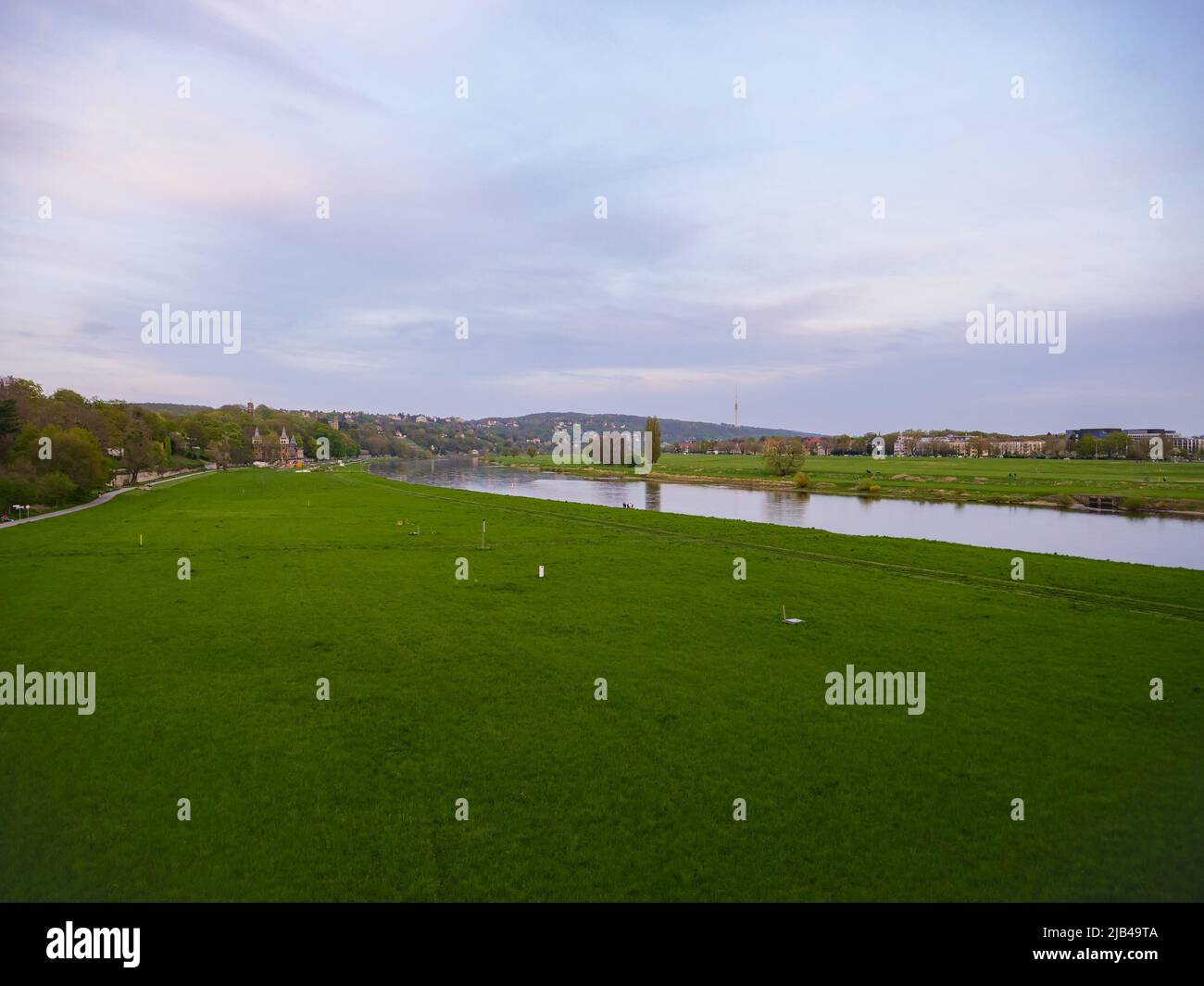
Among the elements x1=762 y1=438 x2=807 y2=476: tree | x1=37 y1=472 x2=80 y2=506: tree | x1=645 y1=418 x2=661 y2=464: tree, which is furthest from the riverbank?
x1=37 y1=472 x2=80 y2=506: tree

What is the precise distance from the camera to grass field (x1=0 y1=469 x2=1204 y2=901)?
838 cm

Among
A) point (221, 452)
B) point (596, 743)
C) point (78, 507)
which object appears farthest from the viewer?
point (221, 452)

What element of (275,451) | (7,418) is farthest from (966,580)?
(275,451)

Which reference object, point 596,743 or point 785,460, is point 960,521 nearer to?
point 785,460

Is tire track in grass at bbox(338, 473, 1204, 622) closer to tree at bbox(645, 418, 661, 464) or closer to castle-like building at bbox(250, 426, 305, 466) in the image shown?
tree at bbox(645, 418, 661, 464)

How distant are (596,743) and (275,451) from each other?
18463 cm

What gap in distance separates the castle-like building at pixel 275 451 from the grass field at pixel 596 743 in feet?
507

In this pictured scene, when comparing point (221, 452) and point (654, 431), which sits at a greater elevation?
point (654, 431)

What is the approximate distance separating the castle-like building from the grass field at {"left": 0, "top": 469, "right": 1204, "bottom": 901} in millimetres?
154646

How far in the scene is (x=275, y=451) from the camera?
575ft
